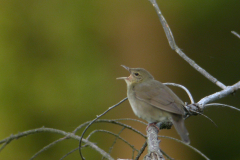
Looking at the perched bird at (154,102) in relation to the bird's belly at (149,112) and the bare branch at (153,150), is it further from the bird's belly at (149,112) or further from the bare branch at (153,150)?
the bare branch at (153,150)

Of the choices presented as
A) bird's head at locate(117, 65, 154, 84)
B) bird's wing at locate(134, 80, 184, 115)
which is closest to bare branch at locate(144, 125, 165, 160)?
bird's wing at locate(134, 80, 184, 115)

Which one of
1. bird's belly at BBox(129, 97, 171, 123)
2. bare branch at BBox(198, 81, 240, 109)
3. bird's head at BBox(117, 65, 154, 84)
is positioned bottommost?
bare branch at BBox(198, 81, 240, 109)

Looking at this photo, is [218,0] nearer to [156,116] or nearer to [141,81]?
[141,81]

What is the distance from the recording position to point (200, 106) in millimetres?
2680

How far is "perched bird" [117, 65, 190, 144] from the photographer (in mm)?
3010

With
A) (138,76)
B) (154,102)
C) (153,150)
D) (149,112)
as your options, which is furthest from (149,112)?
(153,150)

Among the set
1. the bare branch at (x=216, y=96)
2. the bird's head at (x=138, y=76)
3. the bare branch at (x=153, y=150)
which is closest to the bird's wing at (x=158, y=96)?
the bird's head at (x=138, y=76)

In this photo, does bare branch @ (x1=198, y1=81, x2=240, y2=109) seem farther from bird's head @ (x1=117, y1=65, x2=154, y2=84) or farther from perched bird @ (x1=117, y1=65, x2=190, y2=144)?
bird's head @ (x1=117, y1=65, x2=154, y2=84)

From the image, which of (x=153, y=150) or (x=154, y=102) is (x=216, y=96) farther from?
(x=153, y=150)

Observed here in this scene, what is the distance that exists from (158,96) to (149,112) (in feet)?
0.70

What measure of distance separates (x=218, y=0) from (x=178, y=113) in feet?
12.0

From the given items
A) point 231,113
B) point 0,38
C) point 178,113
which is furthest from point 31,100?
point 231,113

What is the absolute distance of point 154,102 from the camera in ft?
10.8

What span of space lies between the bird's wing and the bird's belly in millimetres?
50
